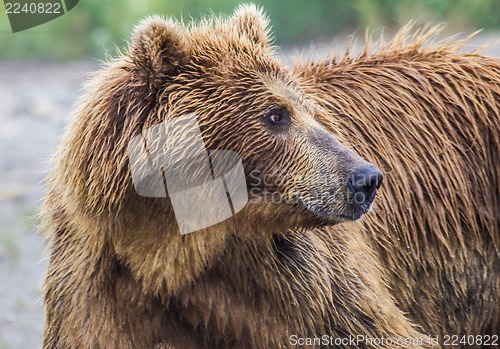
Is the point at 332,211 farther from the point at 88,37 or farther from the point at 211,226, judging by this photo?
the point at 88,37

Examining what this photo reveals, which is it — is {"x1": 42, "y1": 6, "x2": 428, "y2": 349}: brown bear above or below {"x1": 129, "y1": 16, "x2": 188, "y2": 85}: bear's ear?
below

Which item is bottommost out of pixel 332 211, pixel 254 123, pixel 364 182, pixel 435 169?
pixel 435 169

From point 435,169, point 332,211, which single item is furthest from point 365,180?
point 435,169

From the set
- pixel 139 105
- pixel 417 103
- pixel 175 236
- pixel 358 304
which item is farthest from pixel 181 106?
pixel 417 103

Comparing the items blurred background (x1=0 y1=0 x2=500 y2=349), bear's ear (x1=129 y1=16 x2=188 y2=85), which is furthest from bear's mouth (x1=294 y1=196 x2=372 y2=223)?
blurred background (x1=0 y1=0 x2=500 y2=349)

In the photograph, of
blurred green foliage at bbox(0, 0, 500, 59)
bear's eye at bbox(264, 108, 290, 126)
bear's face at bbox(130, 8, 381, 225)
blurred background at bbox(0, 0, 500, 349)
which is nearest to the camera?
bear's face at bbox(130, 8, 381, 225)

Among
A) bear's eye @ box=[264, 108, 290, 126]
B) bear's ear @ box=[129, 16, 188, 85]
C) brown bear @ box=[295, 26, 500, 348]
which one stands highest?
bear's ear @ box=[129, 16, 188, 85]

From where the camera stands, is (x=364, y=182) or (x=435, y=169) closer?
(x=364, y=182)

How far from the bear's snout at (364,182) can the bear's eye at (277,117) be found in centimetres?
49

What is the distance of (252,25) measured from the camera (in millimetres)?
4898

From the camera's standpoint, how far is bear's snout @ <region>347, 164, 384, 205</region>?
4.30 m

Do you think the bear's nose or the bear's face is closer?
the bear's nose

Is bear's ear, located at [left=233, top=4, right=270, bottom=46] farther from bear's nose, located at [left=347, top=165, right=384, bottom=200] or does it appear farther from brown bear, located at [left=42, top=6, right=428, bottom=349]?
bear's nose, located at [left=347, top=165, right=384, bottom=200]

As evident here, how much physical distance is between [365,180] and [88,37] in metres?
11.2
